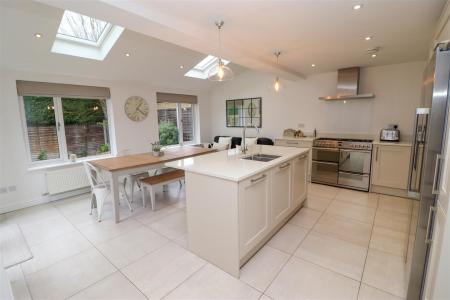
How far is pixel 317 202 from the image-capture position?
3.50m

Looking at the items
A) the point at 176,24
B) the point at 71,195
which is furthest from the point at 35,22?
the point at 71,195

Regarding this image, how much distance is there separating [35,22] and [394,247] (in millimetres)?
4832

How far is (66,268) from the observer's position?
2064 millimetres

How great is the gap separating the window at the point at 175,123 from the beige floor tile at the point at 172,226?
2.87 m

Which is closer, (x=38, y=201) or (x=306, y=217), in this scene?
(x=306, y=217)

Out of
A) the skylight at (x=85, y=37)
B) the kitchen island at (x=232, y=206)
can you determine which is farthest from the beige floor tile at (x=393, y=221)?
the skylight at (x=85, y=37)

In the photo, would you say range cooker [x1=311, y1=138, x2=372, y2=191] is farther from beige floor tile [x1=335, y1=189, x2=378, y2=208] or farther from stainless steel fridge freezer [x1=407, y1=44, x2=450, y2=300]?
stainless steel fridge freezer [x1=407, y1=44, x2=450, y2=300]

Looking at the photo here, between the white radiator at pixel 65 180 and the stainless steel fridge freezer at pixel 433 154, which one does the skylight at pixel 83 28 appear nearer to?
the white radiator at pixel 65 180

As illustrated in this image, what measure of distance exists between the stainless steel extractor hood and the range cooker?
0.86 meters

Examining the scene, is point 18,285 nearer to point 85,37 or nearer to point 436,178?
point 436,178

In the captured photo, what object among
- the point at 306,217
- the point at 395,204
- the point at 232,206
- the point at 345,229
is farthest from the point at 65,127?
the point at 395,204

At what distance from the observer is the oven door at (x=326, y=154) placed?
4121 mm

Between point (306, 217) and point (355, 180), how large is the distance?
1674 millimetres

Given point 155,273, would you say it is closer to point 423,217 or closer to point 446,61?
point 423,217
